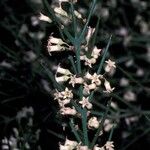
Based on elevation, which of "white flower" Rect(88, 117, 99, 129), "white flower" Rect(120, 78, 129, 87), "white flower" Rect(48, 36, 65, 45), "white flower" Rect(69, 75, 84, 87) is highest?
"white flower" Rect(120, 78, 129, 87)

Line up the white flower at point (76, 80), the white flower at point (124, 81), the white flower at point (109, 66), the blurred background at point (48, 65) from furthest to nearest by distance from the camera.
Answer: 1. the white flower at point (124, 81)
2. the blurred background at point (48, 65)
3. the white flower at point (109, 66)
4. the white flower at point (76, 80)

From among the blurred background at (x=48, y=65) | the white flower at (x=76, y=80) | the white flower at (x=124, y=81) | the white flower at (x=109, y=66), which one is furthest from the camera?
the white flower at (x=124, y=81)

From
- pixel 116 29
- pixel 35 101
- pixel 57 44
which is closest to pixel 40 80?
pixel 35 101

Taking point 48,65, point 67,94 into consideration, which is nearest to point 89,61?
point 67,94

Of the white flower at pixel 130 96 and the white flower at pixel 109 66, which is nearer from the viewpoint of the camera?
the white flower at pixel 109 66

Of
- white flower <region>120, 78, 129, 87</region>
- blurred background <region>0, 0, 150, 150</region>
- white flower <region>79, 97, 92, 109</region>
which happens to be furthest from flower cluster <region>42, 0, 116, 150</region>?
white flower <region>120, 78, 129, 87</region>

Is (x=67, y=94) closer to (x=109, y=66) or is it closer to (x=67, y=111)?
(x=67, y=111)

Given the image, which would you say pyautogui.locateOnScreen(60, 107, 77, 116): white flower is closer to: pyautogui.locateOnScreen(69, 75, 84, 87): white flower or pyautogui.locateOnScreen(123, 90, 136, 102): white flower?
pyautogui.locateOnScreen(69, 75, 84, 87): white flower

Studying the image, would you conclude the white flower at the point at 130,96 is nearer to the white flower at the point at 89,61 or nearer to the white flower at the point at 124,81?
the white flower at the point at 124,81

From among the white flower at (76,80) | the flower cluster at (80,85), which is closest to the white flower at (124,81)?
the flower cluster at (80,85)

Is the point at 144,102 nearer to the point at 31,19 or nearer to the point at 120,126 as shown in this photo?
the point at 120,126
